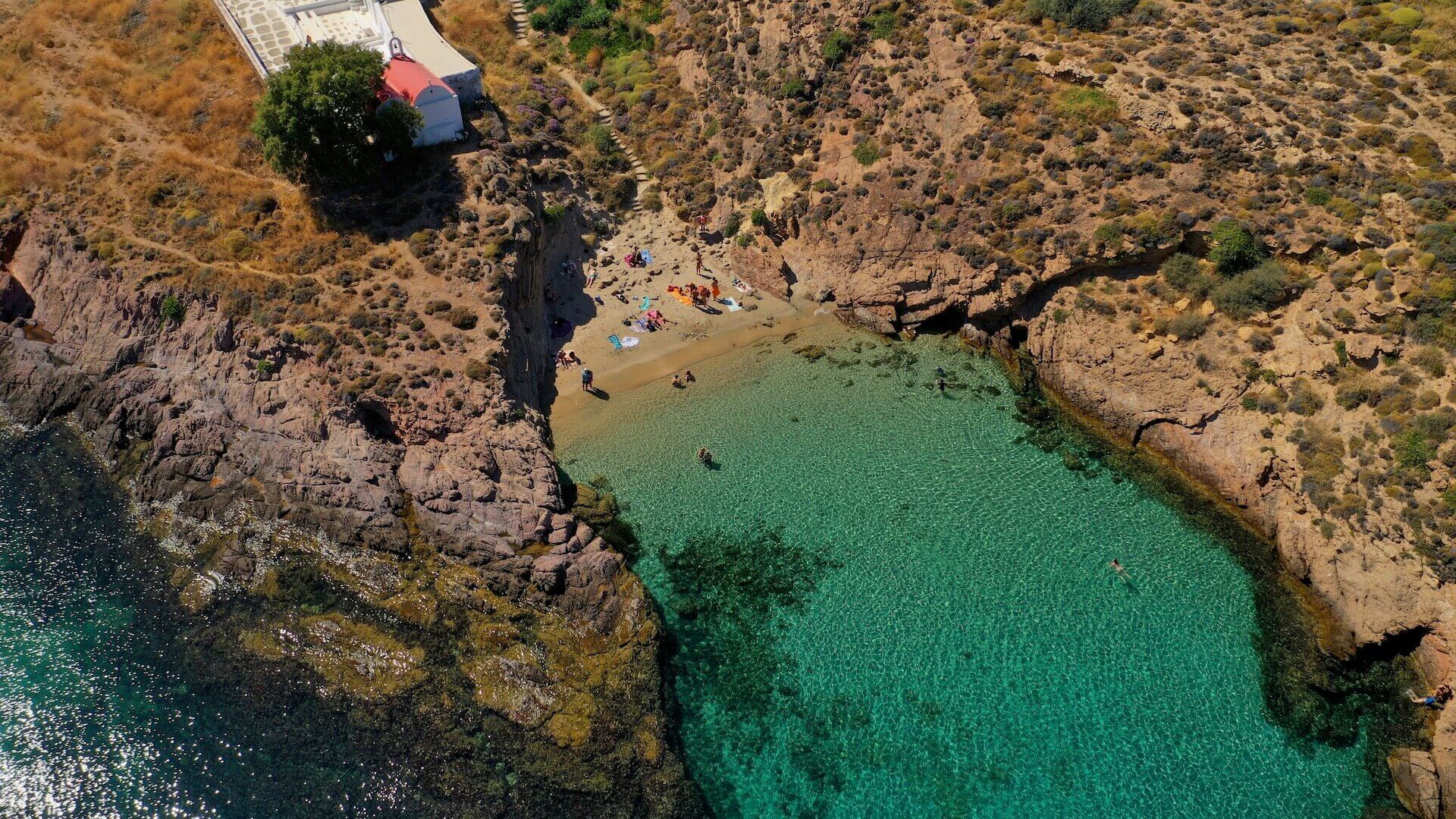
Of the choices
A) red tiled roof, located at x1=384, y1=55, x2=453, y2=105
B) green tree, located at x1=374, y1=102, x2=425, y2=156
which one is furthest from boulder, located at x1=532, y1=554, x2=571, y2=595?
red tiled roof, located at x1=384, y1=55, x2=453, y2=105

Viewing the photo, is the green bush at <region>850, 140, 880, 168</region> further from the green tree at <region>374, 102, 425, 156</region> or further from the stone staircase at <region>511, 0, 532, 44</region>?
the stone staircase at <region>511, 0, 532, 44</region>

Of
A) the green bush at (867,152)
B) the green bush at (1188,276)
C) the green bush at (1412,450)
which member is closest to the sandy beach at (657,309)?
the green bush at (867,152)

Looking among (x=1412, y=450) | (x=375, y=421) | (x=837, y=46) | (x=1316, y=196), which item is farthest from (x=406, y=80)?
(x=1412, y=450)

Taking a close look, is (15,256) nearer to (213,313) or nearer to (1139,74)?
(213,313)

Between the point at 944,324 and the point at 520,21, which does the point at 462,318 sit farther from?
the point at 520,21

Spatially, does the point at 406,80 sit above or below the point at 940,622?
above

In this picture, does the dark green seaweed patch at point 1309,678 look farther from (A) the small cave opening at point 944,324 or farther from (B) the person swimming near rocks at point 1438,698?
(A) the small cave opening at point 944,324

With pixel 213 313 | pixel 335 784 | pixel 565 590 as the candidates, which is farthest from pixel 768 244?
pixel 335 784
